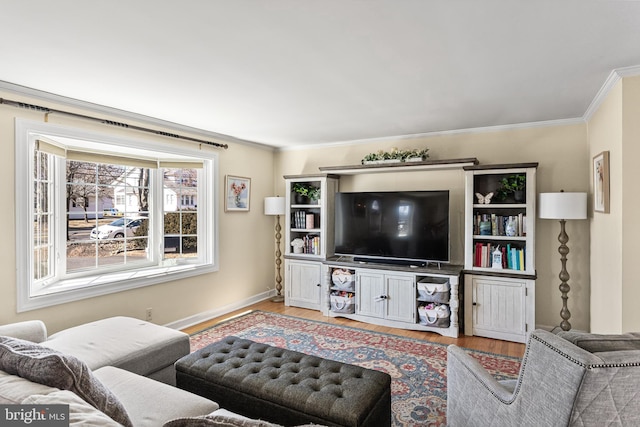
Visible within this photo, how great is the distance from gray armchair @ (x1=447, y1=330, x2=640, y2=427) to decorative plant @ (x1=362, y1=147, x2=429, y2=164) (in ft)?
10.4

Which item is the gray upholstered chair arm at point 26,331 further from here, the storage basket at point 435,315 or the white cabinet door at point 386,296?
the storage basket at point 435,315

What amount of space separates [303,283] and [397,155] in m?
2.19

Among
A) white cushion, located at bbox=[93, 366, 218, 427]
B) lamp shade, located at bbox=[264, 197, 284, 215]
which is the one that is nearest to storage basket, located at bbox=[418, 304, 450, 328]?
lamp shade, located at bbox=[264, 197, 284, 215]

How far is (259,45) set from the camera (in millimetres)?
2105

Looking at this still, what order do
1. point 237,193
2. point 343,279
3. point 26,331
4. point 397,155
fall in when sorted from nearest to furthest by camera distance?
point 26,331 < point 397,155 < point 343,279 < point 237,193

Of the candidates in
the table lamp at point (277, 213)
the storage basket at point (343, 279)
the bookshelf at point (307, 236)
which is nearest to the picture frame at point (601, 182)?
the storage basket at point (343, 279)

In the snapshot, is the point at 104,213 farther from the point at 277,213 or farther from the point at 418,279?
the point at 418,279

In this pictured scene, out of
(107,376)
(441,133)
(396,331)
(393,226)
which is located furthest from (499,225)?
(107,376)

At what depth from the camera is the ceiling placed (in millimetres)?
1733

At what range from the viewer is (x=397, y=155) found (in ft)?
14.7

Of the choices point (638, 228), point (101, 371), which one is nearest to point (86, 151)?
point (101, 371)

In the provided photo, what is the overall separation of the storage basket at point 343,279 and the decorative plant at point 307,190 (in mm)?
1135

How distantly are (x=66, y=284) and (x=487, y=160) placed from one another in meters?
4.72

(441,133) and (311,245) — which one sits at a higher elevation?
(441,133)
